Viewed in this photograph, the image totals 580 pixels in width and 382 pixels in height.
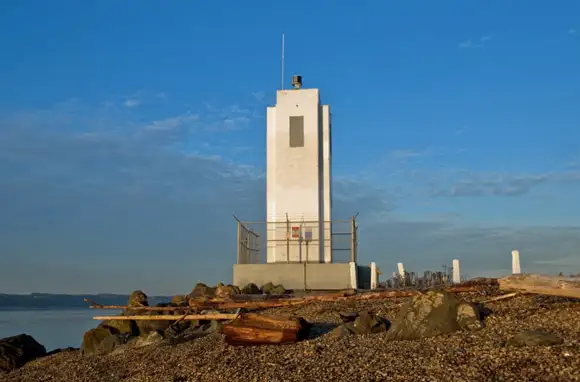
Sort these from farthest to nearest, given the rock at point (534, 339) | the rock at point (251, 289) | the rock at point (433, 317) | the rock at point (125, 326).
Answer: the rock at point (251, 289), the rock at point (125, 326), the rock at point (433, 317), the rock at point (534, 339)

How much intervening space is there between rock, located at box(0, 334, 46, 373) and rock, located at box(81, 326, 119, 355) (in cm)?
226

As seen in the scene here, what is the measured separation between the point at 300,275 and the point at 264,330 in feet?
36.8

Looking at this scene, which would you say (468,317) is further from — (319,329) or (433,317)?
(319,329)

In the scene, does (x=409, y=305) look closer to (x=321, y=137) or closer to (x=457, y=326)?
(x=457, y=326)

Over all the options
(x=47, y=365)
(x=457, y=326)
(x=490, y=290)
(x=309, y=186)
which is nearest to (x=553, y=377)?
(x=457, y=326)

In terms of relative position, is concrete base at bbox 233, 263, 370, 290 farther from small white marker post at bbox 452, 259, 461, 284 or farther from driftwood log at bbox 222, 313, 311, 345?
driftwood log at bbox 222, 313, 311, 345

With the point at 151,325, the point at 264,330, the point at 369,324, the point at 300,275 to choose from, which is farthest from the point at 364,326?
the point at 300,275

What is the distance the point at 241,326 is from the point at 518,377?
5.80 meters

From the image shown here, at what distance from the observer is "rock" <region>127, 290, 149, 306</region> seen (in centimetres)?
2055

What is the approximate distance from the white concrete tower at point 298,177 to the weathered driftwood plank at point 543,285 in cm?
1166

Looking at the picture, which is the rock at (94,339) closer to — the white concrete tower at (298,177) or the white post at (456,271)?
the white concrete tower at (298,177)

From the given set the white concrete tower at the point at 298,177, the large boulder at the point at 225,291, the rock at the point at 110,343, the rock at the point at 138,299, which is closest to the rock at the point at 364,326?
the rock at the point at 110,343

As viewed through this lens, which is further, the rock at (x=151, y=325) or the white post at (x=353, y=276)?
the white post at (x=353, y=276)

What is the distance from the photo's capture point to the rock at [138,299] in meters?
20.5
